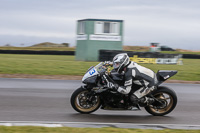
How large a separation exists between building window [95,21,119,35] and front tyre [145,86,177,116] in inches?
878

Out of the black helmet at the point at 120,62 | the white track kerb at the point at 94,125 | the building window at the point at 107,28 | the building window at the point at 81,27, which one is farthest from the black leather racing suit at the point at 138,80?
the building window at the point at 81,27

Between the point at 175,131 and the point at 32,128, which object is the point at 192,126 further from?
the point at 32,128

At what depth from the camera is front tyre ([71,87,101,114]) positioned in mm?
7840

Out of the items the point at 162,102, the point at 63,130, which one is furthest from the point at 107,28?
the point at 63,130

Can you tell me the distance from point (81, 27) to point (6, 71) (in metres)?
13.6

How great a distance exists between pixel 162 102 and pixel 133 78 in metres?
0.90

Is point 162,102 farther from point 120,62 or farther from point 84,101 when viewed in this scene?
point 84,101

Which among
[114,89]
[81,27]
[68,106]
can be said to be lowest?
[68,106]

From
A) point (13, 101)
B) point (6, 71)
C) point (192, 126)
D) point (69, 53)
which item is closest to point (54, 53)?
point (69, 53)

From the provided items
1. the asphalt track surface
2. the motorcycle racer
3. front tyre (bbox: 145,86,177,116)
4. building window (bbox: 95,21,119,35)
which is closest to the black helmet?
the motorcycle racer

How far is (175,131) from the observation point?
623cm

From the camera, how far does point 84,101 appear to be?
25.8ft

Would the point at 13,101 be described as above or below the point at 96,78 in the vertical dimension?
below

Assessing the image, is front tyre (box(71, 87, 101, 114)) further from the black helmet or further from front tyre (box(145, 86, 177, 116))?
front tyre (box(145, 86, 177, 116))
